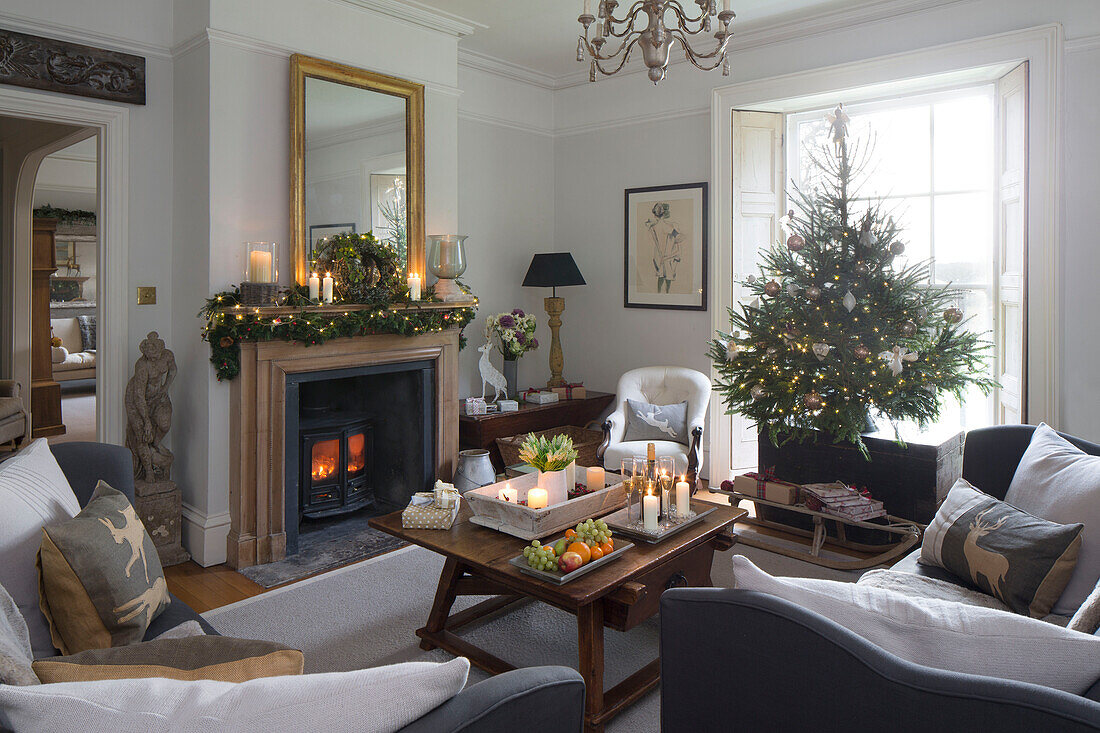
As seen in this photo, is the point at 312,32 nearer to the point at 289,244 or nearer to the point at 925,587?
the point at 289,244

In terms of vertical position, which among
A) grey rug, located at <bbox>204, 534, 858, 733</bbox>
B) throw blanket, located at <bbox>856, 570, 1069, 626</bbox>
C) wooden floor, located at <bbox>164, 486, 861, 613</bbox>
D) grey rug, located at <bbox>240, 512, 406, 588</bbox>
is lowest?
grey rug, located at <bbox>204, 534, 858, 733</bbox>

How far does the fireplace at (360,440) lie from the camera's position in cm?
413

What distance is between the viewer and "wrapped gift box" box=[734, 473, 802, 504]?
3855mm

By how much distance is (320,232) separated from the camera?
3.98m

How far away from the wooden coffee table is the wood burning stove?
1394 millimetres

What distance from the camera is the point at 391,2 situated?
4199 millimetres

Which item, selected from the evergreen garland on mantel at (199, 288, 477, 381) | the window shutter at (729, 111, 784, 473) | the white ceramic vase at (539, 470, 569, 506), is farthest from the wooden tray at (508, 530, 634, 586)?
the window shutter at (729, 111, 784, 473)

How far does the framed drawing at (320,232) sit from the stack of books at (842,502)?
9.17ft

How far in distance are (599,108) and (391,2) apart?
1968 millimetres

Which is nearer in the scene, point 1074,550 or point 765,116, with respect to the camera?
point 1074,550

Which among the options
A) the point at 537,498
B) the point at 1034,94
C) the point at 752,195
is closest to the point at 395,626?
the point at 537,498

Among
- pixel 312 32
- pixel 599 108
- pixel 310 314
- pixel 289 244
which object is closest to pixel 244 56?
pixel 312 32

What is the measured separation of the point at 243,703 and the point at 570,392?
4.60 metres

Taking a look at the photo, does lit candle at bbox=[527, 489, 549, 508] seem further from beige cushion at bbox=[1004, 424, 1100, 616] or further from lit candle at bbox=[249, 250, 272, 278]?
lit candle at bbox=[249, 250, 272, 278]
